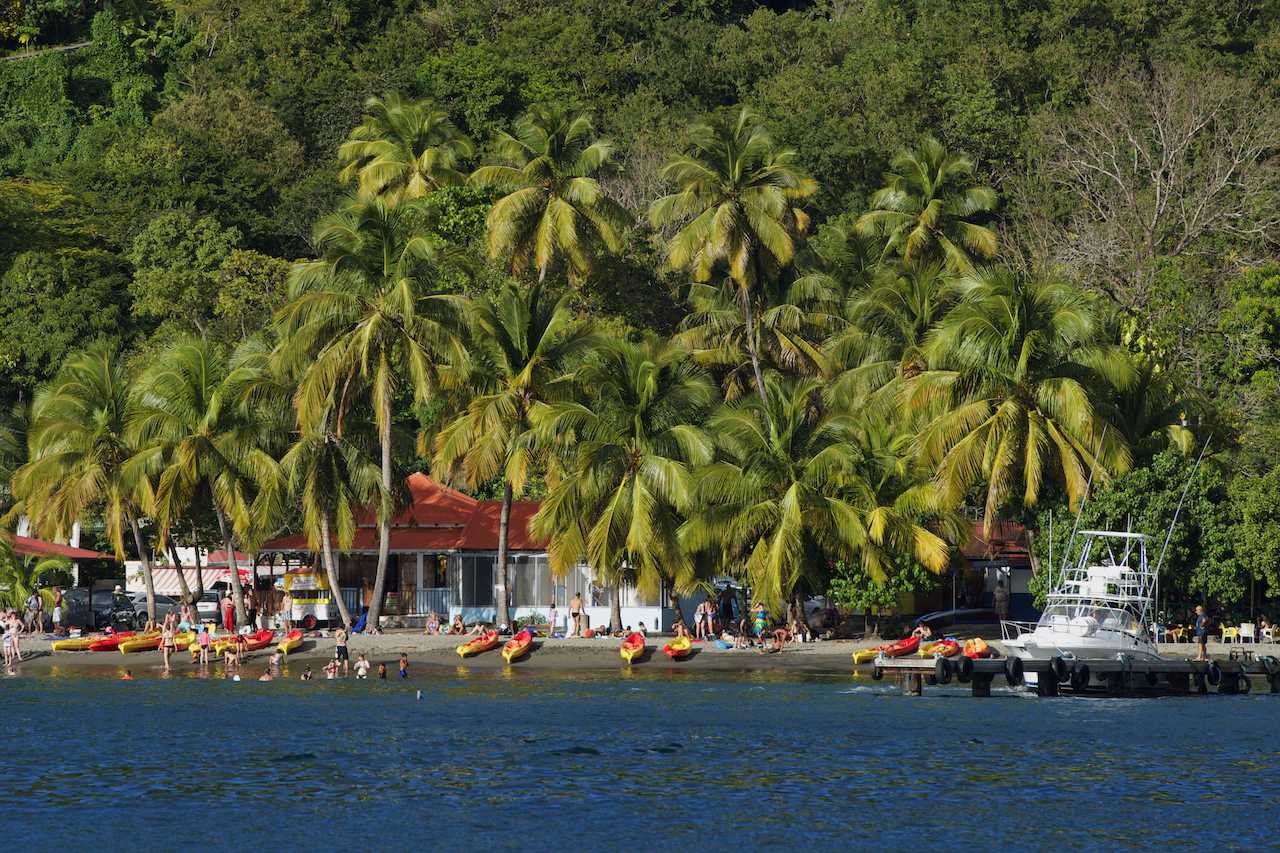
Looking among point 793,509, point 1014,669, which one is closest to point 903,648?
point 793,509

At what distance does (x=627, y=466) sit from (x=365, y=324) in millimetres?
8925

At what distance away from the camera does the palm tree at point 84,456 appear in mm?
54000

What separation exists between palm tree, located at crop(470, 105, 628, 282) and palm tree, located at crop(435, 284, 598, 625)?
5050 millimetres

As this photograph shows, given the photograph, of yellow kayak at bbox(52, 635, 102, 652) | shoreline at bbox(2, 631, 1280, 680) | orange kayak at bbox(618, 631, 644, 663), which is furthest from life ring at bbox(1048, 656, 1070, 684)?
yellow kayak at bbox(52, 635, 102, 652)

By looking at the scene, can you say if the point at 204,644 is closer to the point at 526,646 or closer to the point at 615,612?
the point at 526,646

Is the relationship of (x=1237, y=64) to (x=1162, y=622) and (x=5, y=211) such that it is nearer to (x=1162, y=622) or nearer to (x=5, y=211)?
(x=1162, y=622)

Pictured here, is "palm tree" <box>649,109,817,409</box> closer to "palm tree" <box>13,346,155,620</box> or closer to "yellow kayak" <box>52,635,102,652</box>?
"palm tree" <box>13,346,155,620</box>

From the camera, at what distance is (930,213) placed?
6116 centimetres

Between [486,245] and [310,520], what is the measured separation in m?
15.4

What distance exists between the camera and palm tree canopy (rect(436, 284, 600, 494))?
51088 mm

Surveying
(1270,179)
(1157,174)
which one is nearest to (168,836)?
(1157,174)

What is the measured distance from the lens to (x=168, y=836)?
87.5 ft

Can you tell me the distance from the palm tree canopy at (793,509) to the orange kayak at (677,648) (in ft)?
8.01

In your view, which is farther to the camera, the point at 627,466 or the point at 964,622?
the point at 964,622
